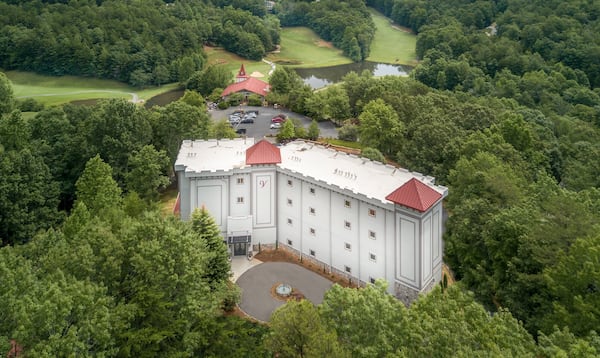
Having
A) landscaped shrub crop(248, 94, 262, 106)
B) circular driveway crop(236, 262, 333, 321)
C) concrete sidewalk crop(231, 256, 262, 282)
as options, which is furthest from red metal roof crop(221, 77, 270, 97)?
circular driveway crop(236, 262, 333, 321)

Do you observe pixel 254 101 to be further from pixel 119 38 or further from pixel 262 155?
pixel 119 38

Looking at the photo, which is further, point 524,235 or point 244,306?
→ point 244,306

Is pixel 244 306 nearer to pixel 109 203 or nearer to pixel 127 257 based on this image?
pixel 127 257

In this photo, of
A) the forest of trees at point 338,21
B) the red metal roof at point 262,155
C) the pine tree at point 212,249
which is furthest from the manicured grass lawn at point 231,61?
the pine tree at point 212,249

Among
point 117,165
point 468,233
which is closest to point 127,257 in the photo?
point 468,233

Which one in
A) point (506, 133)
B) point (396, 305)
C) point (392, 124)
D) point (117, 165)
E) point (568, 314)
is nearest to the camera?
point (396, 305)

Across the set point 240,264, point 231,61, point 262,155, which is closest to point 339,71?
point 231,61

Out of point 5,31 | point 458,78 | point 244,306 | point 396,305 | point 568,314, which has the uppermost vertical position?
point 5,31
